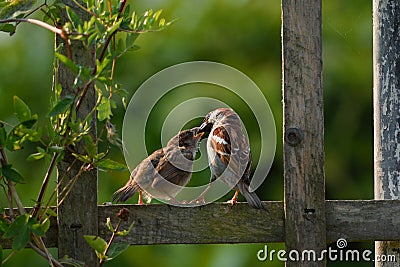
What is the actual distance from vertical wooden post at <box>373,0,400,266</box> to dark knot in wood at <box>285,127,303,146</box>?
0.44 metres

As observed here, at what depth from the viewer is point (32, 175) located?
182 inches

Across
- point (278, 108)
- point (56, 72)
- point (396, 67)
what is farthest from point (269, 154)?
point (278, 108)

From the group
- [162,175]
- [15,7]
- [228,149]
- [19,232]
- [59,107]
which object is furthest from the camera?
[228,149]

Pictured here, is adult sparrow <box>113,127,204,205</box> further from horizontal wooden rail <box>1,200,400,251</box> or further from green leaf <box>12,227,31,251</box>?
green leaf <box>12,227,31,251</box>

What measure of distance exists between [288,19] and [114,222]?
92 centimetres

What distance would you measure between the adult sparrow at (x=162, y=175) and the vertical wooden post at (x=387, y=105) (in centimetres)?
80

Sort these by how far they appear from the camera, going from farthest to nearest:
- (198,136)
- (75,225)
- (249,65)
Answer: (249,65) → (198,136) → (75,225)

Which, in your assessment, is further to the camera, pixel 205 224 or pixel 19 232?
pixel 205 224

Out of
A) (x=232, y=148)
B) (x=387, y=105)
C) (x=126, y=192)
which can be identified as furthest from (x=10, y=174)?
(x=387, y=105)

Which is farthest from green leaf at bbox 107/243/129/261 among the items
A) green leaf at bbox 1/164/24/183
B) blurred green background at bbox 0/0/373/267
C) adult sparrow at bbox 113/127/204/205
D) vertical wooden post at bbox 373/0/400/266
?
blurred green background at bbox 0/0/373/267

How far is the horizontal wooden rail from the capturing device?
10.3 ft

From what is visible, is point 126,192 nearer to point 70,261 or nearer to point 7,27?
point 70,261

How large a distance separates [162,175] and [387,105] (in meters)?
0.94

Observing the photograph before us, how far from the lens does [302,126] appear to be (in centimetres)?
315
